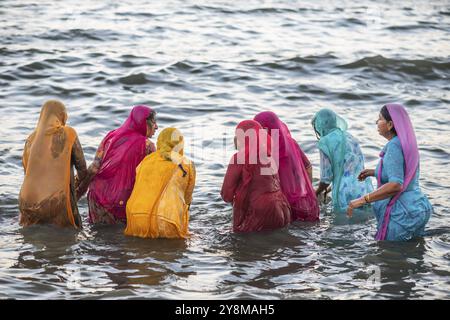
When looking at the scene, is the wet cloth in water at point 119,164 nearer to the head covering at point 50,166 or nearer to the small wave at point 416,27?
the head covering at point 50,166

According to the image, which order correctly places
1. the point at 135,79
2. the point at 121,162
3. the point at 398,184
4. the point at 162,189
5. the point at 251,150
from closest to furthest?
1. the point at 398,184
2. the point at 162,189
3. the point at 251,150
4. the point at 121,162
5. the point at 135,79

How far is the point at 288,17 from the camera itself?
1986cm

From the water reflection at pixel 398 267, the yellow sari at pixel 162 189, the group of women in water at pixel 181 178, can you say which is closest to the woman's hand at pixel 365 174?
the group of women in water at pixel 181 178

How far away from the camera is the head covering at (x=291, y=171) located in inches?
331

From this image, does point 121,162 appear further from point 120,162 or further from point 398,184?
point 398,184

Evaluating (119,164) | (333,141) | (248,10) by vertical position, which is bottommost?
(119,164)

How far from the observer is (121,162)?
8305 millimetres

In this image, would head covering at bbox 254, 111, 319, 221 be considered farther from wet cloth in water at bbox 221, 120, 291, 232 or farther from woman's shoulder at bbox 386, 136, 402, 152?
woman's shoulder at bbox 386, 136, 402, 152

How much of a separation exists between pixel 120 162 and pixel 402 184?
2.64 meters

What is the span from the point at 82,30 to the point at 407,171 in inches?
453

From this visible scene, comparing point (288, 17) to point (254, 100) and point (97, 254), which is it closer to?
point (254, 100)

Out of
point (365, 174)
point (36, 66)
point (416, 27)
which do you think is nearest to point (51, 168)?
point (365, 174)

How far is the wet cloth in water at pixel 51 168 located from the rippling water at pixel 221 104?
20 centimetres

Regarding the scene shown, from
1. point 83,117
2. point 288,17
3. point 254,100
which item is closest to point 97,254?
point 83,117
